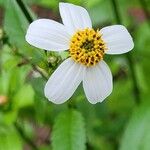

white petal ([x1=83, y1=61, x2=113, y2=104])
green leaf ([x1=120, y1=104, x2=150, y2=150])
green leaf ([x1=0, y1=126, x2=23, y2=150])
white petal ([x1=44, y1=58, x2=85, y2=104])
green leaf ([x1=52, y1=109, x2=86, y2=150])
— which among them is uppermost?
white petal ([x1=44, y1=58, x2=85, y2=104])

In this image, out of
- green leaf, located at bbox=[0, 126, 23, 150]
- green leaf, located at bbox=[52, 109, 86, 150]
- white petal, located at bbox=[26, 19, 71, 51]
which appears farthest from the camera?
green leaf, located at bbox=[0, 126, 23, 150]

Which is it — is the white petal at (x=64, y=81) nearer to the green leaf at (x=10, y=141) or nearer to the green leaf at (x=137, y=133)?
A: the green leaf at (x=10, y=141)

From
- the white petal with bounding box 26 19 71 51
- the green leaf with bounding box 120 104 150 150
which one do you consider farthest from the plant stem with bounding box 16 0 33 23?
the green leaf with bounding box 120 104 150 150

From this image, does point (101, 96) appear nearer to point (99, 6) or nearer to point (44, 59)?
point (44, 59)

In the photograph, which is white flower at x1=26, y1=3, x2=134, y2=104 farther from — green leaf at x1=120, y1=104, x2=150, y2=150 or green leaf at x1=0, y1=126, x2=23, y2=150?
green leaf at x1=120, y1=104, x2=150, y2=150

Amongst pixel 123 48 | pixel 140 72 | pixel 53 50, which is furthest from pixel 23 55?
pixel 140 72

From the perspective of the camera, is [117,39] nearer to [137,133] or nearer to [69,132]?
[69,132]

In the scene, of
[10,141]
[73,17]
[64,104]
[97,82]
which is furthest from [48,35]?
[10,141]
